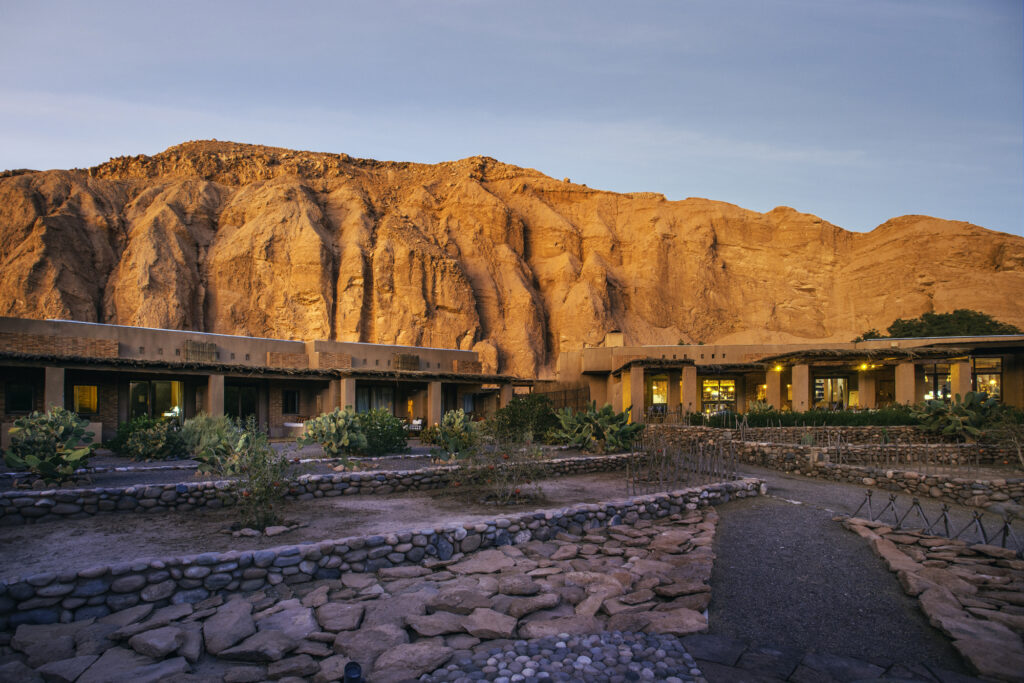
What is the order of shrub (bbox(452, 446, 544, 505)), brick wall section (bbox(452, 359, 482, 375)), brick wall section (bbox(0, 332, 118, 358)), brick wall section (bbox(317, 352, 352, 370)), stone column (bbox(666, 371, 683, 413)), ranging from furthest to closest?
brick wall section (bbox(452, 359, 482, 375)) → stone column (bbox(666, 371, 683, 413)) → brick wall section (bbox(317, 352, 352, 370)) → brick wall section (bbox(0, 332, 118, 358)) → shrub (bbox(452, 446, 544, 505))

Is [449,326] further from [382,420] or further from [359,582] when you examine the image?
[359,582]

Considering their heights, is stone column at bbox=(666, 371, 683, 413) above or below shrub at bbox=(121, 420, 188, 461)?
above

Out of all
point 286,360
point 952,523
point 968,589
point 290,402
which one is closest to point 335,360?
point 286,360

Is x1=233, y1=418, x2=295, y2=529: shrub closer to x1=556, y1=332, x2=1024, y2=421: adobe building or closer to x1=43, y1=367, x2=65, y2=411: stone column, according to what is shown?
x1=556, y1=332, x2=1024, y2=421: adobe building

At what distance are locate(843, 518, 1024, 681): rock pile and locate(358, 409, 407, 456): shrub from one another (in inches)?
390

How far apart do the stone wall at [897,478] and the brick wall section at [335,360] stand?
17105 millimetres

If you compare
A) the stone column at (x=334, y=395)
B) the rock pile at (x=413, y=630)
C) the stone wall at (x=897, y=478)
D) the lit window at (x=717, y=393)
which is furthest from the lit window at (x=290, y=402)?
the lit window at (x=717, y=393)

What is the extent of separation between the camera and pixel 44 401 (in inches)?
715

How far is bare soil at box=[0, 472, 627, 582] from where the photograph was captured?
691 centimetres

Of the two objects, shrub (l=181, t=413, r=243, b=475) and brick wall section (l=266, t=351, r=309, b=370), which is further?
brick wall section (l=266, t=351, r=309, b=370)

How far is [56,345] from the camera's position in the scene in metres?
20.4

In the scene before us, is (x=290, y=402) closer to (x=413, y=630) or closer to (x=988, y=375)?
(x=413, y=630)

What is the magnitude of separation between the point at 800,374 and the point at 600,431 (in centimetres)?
1211

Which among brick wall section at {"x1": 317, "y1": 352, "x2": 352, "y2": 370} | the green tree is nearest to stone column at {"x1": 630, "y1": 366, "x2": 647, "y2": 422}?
brick wall section at {"x1": 317, "y1": 352, "x2": 352, "y2": 370}
